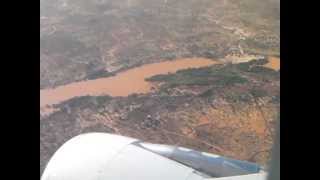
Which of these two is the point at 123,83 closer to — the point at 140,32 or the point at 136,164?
the point at 140,32

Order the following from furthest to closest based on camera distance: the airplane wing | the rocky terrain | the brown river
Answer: the rocky terrain → the brown river → the airplane wing

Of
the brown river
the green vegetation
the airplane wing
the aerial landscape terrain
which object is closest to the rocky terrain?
the aerial landscape terrain

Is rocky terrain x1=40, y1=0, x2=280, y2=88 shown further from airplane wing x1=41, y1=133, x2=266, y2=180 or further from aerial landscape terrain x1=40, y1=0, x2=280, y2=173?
airplane wing x1=41, y1=133, x2=266, y2=180

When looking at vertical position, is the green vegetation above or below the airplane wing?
below

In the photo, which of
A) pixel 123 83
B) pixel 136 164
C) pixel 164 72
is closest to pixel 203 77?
pixel 164 72

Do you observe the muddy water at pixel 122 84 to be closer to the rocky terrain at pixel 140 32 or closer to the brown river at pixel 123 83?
the brown river at pixel 123 83
